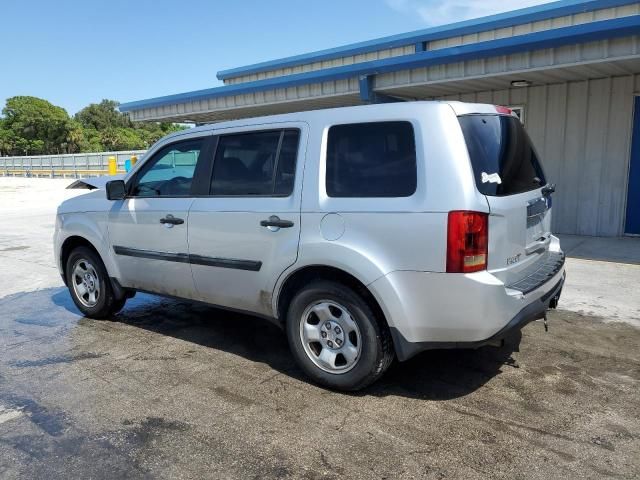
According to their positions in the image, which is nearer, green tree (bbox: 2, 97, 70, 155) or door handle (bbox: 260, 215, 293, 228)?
door handle (bbox: 260, 215, 293, 228)

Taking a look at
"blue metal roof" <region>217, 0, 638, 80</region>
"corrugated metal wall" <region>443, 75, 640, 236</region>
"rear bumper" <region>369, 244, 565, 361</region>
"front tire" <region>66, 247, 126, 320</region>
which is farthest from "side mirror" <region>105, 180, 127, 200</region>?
"blue metal roof" <region>217, 0, 638, 80</region>

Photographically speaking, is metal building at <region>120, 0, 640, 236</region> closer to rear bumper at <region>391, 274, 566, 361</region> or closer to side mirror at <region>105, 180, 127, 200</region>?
rear bumper at <region>391, 274, 566, 361</region>

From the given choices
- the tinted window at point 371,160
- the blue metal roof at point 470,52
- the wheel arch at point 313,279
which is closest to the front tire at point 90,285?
the wheel arch at point 313,279

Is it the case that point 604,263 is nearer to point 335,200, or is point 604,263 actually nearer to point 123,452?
point 335,200

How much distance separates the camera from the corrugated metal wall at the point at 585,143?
368 inches

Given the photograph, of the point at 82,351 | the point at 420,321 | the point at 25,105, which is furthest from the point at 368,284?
the point at 25,105

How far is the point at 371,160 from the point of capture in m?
3.52

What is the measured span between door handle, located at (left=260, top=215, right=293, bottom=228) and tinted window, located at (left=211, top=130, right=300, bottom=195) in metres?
0.19

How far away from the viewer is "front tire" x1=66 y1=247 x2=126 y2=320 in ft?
17.6

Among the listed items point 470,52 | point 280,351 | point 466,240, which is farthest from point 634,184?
point 466,240

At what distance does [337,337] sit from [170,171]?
2220mm

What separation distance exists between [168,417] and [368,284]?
4.96 ft

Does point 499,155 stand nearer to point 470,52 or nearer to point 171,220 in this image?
point 171,220

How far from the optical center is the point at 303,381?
13.0 ft
